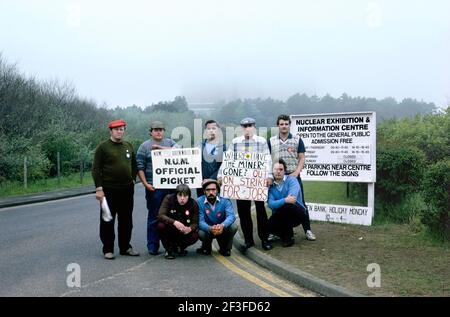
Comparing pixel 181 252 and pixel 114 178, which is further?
pixel 181 252

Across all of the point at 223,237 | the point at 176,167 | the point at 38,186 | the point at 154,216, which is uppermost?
the point at 176,167

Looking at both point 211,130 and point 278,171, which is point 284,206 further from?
point 211,130

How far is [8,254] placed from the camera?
909 centimetres

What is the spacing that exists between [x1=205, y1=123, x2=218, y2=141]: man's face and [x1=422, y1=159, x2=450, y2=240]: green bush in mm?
3512

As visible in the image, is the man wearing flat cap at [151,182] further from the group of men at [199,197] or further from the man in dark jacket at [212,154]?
the man in dark jacket at [212,154]

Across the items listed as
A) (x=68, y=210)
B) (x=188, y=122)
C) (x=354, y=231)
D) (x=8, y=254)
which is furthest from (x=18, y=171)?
(x=188, y=122)

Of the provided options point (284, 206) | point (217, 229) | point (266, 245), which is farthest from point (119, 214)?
point (284, 206)

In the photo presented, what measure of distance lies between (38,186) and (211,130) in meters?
19.4

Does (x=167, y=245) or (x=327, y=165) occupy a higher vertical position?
(x=327, y=165)

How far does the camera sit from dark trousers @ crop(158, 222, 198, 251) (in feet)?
27.6

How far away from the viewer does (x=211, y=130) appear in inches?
350

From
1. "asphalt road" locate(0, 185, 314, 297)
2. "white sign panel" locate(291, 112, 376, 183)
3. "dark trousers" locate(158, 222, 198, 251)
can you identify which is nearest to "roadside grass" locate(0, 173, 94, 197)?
"asphalt road" locate(0, 185, 314, 297)
